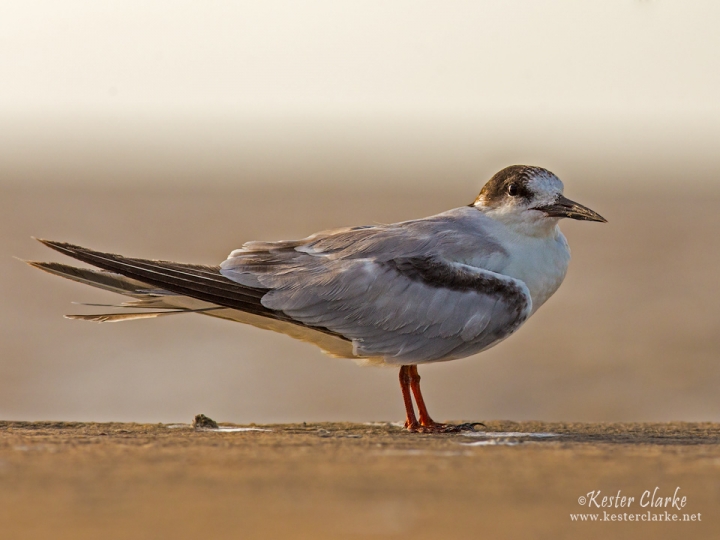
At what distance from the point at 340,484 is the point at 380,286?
227cm

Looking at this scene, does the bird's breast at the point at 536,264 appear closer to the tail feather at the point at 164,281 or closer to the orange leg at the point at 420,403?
the orange leg at the point at 420,403

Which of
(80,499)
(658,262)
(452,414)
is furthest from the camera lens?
(658,262)

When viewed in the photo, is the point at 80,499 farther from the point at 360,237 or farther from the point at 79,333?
the point at 79,333

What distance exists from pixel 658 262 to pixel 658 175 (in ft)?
112

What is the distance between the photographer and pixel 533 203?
24.1 ft

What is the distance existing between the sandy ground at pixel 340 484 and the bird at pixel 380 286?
0.69m

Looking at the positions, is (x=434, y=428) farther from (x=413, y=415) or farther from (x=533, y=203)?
(x=533, y=203)

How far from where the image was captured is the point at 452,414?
40.6 ft

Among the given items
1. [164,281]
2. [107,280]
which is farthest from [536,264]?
[107,280]

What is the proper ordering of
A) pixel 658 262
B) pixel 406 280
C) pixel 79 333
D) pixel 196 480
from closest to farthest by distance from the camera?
1. pixel 196 480
2. pixel 406 280
3. pixel 79 333
4. pixel 658 262

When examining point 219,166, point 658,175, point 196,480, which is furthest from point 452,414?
point 219,166

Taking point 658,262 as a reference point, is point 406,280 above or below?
below

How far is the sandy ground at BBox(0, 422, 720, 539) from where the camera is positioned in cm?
424

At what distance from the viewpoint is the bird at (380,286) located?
22.9 ft
